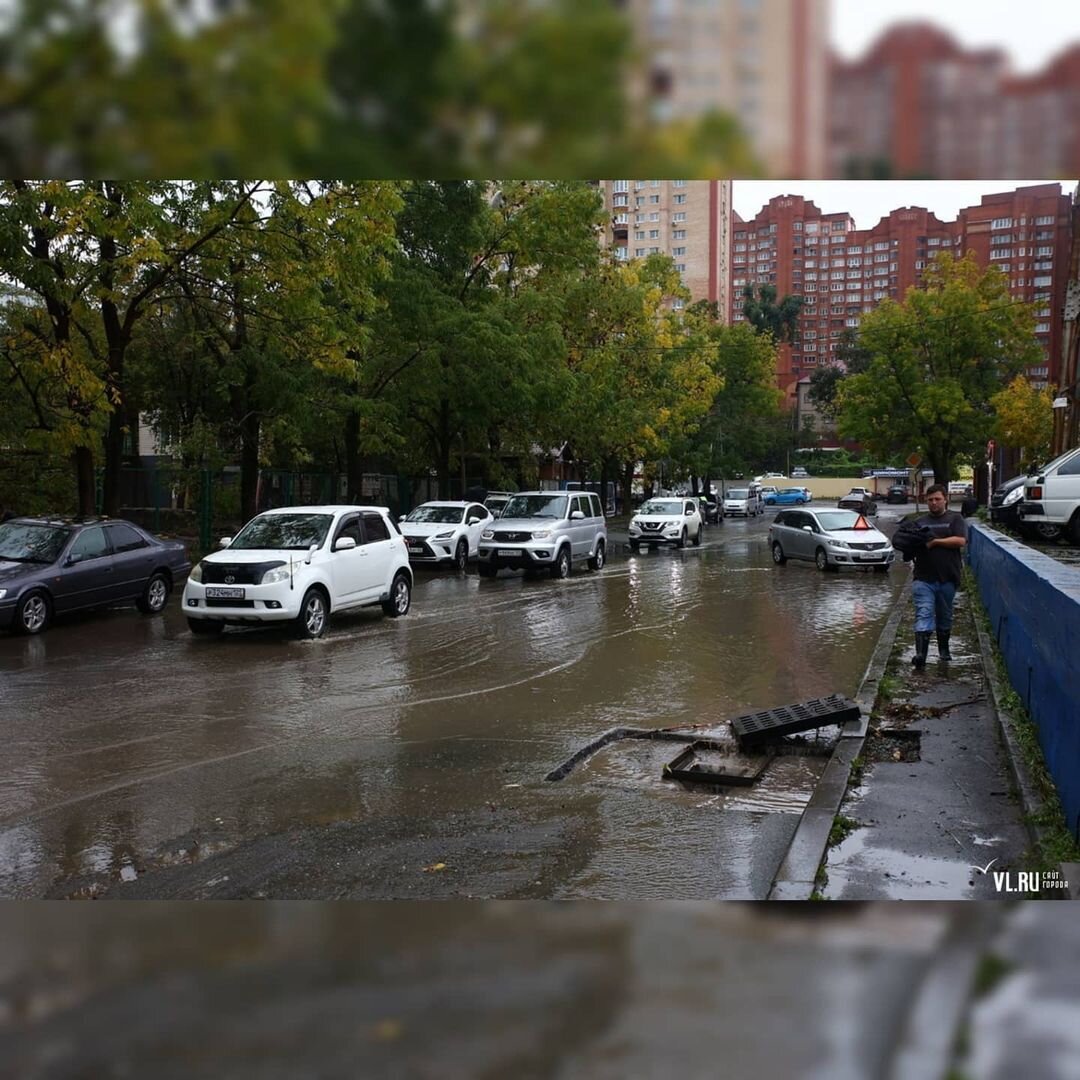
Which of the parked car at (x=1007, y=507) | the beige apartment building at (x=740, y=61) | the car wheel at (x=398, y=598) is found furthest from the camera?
the parked car at (x=1007, y=507)

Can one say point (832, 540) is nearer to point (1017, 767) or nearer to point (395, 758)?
point (1017, 767)

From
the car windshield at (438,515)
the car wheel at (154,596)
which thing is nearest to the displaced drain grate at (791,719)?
the car wheel at (154,596)

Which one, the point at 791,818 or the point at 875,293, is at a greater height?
the point at 875,293

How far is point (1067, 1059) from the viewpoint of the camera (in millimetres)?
3160

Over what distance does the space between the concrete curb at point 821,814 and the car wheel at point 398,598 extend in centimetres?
786

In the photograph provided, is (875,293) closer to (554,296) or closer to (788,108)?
(554,296)

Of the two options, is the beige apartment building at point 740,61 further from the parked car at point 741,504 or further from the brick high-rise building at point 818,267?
the brick high-rise building at point 818,267

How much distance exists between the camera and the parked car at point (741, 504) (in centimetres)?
7003

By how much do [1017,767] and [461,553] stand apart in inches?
779

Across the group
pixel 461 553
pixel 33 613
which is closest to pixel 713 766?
pixel 33 613

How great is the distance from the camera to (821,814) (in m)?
6.35

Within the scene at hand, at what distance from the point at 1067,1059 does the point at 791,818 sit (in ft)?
11.0

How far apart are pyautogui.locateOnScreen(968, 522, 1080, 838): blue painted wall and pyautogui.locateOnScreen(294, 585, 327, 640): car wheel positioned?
848cm

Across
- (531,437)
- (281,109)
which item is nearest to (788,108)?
(281,109)
